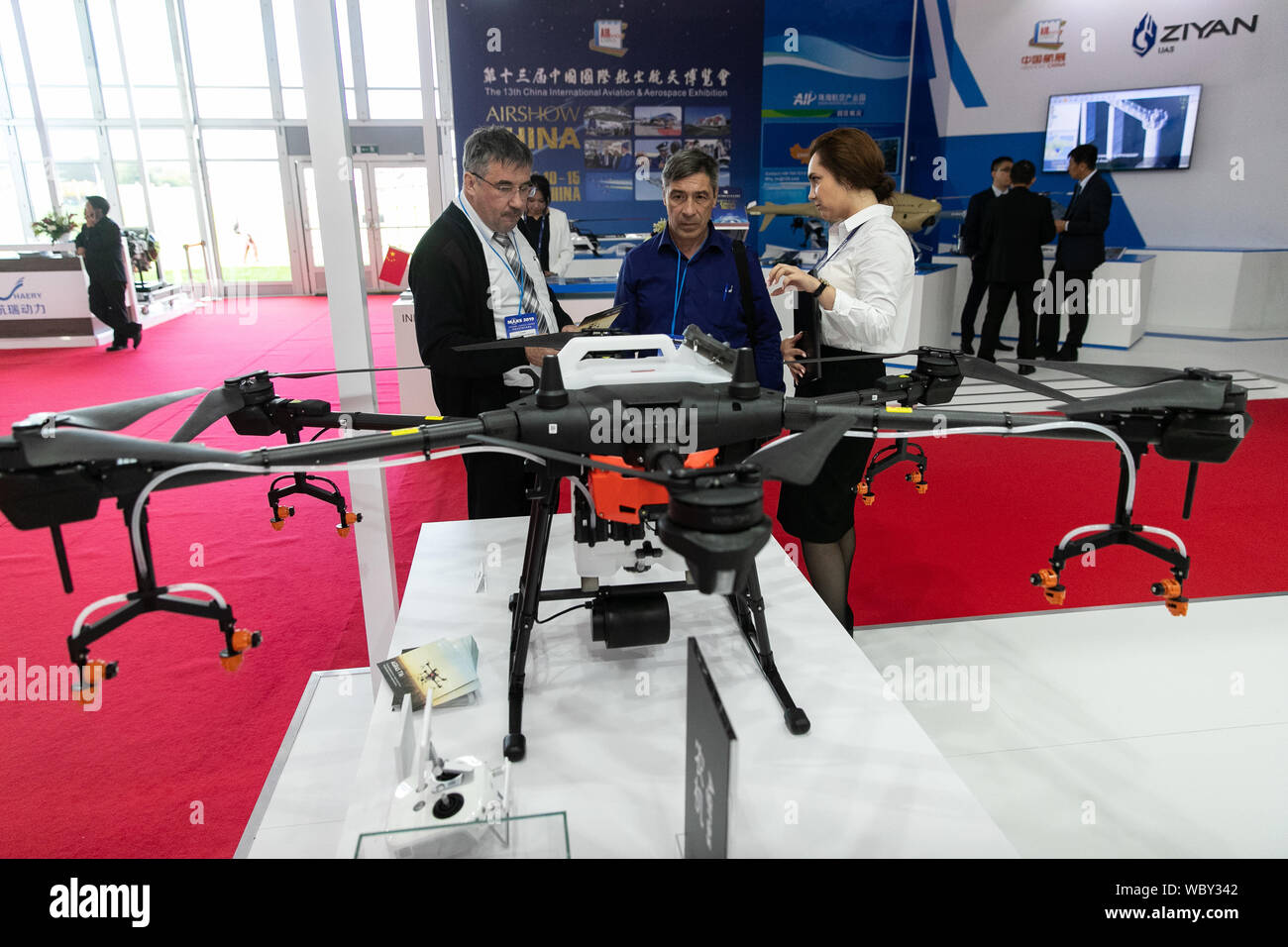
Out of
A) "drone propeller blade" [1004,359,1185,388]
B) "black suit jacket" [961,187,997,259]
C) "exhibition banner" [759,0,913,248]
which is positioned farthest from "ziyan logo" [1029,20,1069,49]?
"drone propeller blade" [1004,359,1185,388]

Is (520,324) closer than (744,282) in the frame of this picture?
Yes

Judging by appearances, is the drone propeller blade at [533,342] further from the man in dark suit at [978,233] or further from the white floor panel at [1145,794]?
the man in dark suit at [978,233]

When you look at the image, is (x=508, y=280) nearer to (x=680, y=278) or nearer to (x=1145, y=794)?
(x=680, y=278)

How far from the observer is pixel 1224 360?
7.18 meters

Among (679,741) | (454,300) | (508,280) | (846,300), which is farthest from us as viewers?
(508,280)

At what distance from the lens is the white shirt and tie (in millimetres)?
2312

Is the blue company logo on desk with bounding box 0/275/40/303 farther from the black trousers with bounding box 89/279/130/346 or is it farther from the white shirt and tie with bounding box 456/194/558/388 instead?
the white shirt and tie with bounding box 456/194/558/388

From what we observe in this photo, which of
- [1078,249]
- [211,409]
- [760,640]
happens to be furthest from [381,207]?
[760,640]

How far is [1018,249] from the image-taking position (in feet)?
22.9

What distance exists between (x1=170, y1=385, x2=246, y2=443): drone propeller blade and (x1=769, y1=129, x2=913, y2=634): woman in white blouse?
1.35 metres

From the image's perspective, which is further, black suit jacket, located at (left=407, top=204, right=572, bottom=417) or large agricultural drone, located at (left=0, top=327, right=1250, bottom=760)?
black suit jacket, located at (left=407, top=204, right=572, bottom=417)

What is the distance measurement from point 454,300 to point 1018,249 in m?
6.39
